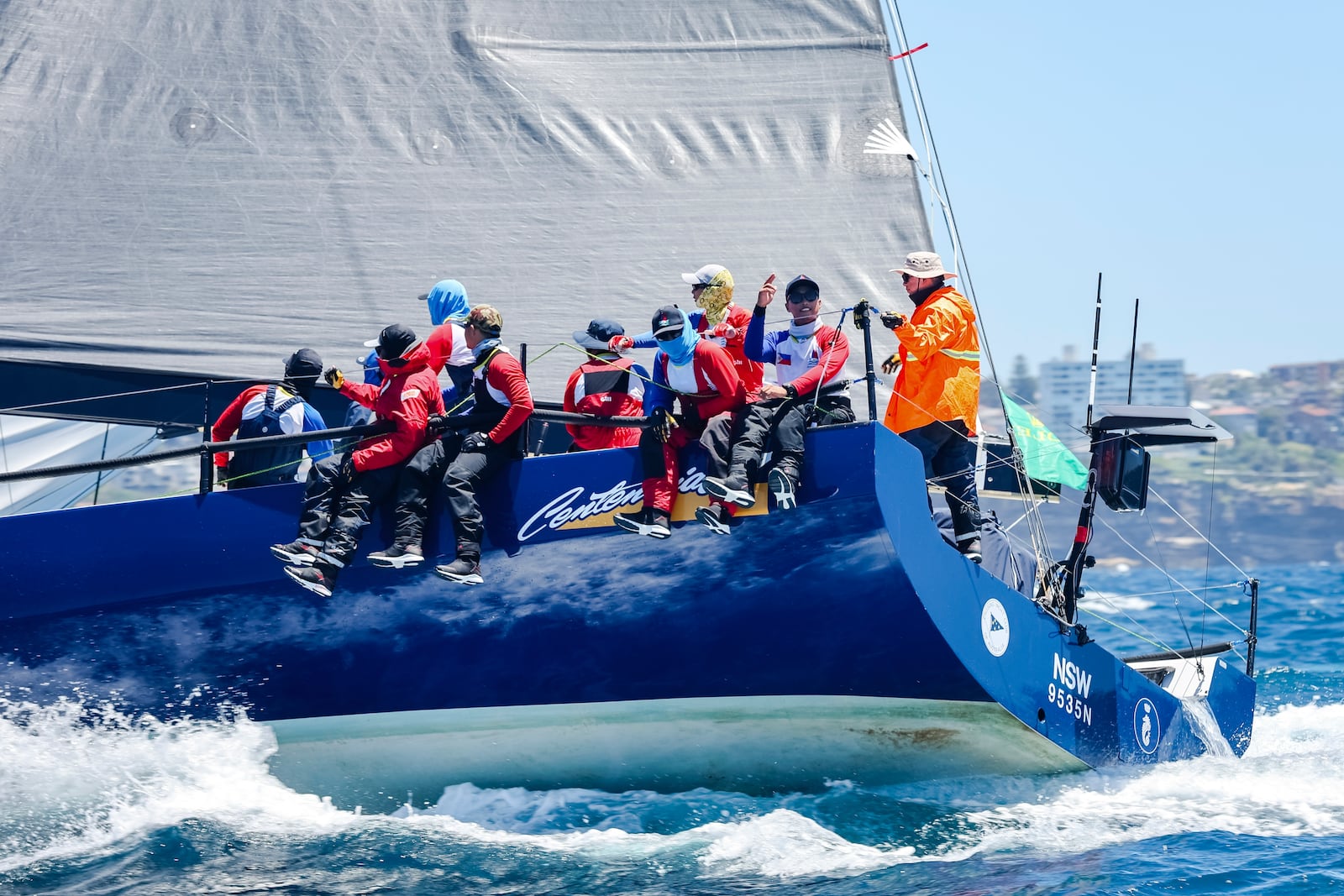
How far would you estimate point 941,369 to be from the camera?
21.1ft

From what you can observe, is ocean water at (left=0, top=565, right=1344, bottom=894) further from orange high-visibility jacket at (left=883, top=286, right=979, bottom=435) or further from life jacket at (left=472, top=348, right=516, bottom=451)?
life jacket at (left=472, top=348, right=516, bottom=451)

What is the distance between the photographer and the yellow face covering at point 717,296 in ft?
21.3

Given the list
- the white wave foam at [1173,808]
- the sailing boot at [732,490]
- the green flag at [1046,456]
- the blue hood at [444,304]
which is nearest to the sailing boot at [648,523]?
the sailing boot at [732,490]

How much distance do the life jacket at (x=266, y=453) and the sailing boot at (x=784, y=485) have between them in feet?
6.80

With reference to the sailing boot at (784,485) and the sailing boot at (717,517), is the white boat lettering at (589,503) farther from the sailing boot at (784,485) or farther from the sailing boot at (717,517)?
the sailing boot at (784,485)

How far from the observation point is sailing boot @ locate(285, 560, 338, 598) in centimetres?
→ 592

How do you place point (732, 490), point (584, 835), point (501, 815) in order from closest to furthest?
Answer: point (732, 490) < point (584, 835) < point (501, 815)

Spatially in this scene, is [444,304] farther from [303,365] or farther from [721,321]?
[721,321]

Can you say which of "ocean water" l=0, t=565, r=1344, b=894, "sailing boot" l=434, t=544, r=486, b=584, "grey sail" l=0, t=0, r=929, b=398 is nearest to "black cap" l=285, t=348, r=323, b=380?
"grey sail" l=0, t=0, r=929, b=398

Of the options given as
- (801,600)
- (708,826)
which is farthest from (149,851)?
(801,600)

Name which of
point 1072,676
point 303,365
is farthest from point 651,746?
point 303,365

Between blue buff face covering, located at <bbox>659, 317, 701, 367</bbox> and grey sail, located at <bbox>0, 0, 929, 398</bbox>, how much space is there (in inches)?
58.6

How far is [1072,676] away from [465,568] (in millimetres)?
2776

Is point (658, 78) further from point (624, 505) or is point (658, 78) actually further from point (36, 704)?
point (36, 704)
